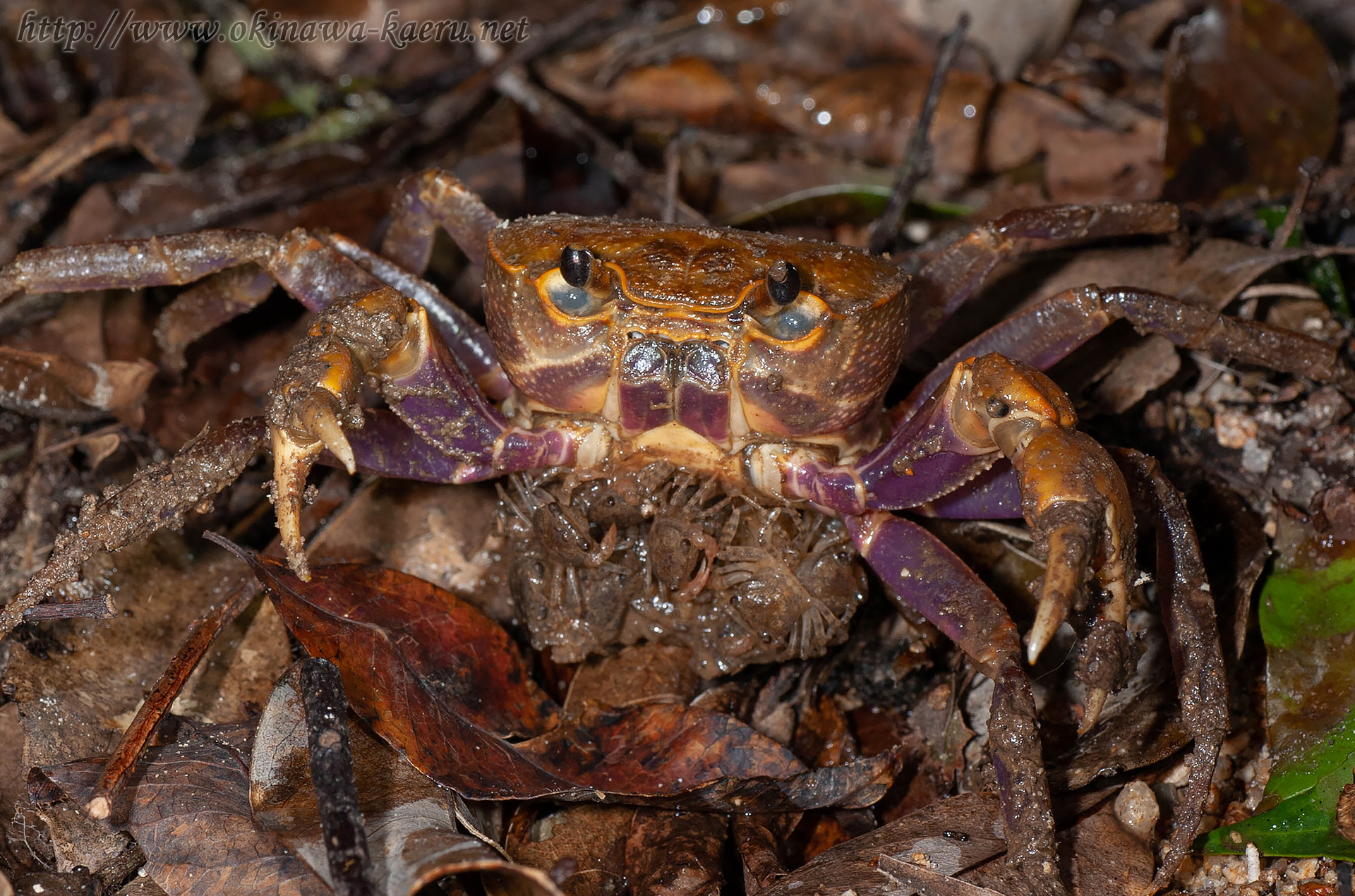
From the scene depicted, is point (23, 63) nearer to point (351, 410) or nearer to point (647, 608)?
point (351, 410)

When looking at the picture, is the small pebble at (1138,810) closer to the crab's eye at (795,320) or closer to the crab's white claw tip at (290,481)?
the crab's eye at (795,320)

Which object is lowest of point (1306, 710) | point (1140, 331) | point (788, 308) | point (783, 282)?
point (1306, 710)

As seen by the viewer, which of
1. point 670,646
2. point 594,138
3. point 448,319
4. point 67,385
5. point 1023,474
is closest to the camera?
point 1023,474

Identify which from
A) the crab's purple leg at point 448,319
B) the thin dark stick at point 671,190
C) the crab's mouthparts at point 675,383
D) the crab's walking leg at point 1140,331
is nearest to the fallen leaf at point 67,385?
the crab's purple leg at point 448,319

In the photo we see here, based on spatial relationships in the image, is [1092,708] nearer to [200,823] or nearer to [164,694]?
[200,823]

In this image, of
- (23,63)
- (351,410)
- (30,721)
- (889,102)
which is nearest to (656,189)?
(889,102)

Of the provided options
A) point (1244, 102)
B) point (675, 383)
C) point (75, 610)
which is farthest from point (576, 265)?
point (1244, 102)
